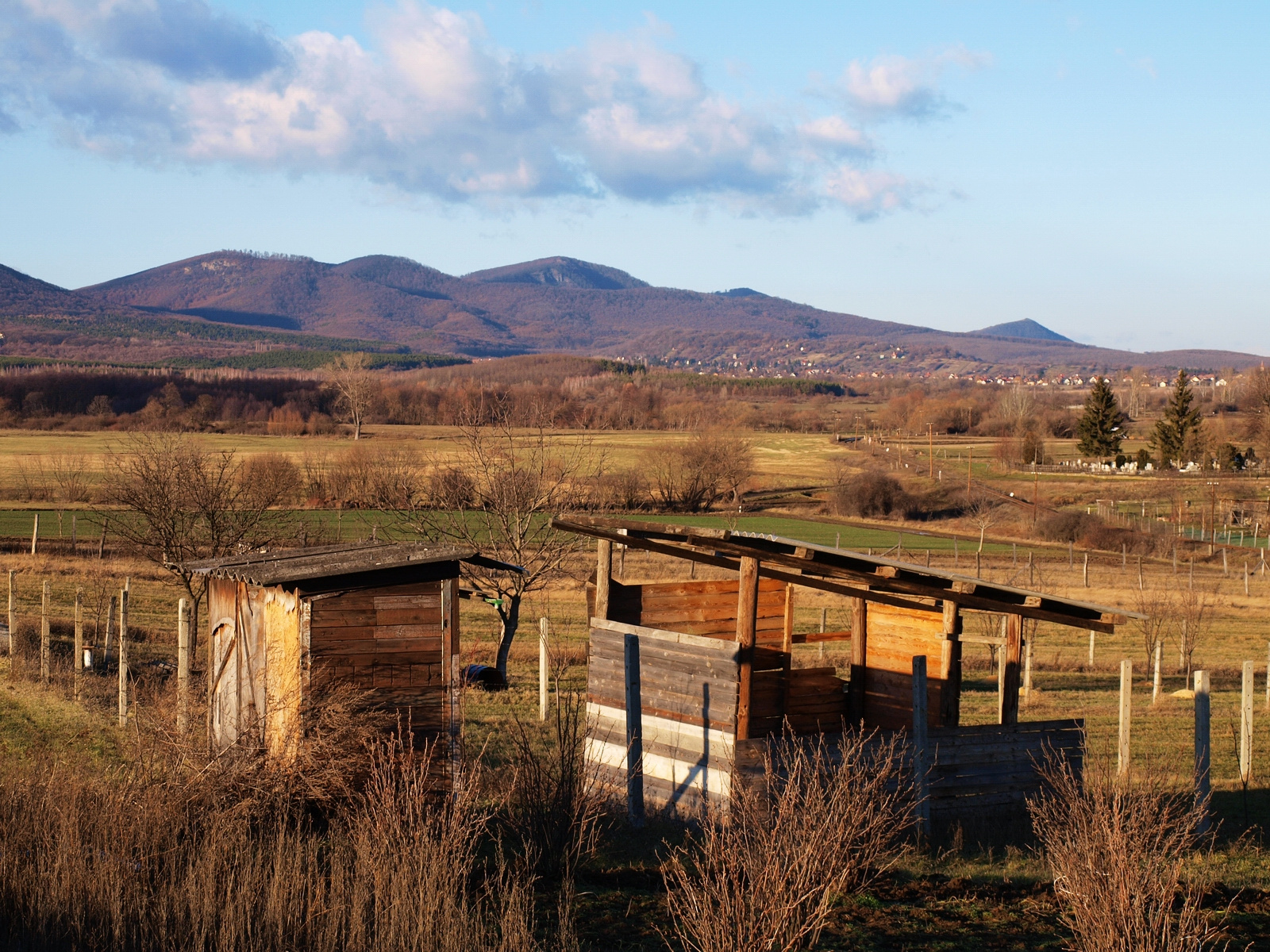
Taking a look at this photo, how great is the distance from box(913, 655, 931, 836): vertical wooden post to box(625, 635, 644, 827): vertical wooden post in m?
2.38

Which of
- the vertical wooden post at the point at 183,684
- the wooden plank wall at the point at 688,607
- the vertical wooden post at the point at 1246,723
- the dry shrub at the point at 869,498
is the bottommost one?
the dry shrub at the point at 869,498

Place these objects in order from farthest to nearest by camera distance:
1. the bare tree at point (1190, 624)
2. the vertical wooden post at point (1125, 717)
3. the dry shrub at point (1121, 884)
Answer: the bare tree at point (1190, 624)
the vertical wooden post at point (1125, 717)
the dry shrub at point (1121, 884)

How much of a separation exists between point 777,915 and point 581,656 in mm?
17872

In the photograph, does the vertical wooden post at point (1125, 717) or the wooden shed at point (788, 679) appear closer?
the wooden shed at point (788, 679)

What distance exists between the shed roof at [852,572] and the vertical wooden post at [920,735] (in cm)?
72

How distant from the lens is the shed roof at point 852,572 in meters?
9.47

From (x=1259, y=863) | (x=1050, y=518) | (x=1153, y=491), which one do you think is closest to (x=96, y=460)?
(x=1050, y=518)

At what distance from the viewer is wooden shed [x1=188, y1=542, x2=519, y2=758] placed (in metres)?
9.56

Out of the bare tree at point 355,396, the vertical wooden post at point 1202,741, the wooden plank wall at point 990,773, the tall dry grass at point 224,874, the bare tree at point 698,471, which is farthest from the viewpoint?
the bare tree at point 355,396

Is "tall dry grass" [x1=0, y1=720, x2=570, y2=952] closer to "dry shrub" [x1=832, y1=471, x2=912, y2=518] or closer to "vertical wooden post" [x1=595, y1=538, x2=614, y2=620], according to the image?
"vertical wooden post" [x1=595, y1=538, x2=614, y2=620]

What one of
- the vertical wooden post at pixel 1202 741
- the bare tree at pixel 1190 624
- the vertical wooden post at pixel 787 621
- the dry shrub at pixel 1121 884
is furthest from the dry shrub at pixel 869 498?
the dry shrub at pixel 1121 884

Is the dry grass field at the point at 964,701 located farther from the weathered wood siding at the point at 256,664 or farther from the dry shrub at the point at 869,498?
the dry shrub at the point at 869,498

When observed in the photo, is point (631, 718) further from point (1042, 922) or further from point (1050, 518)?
point (1050, 518)

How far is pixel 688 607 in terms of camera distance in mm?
12305
